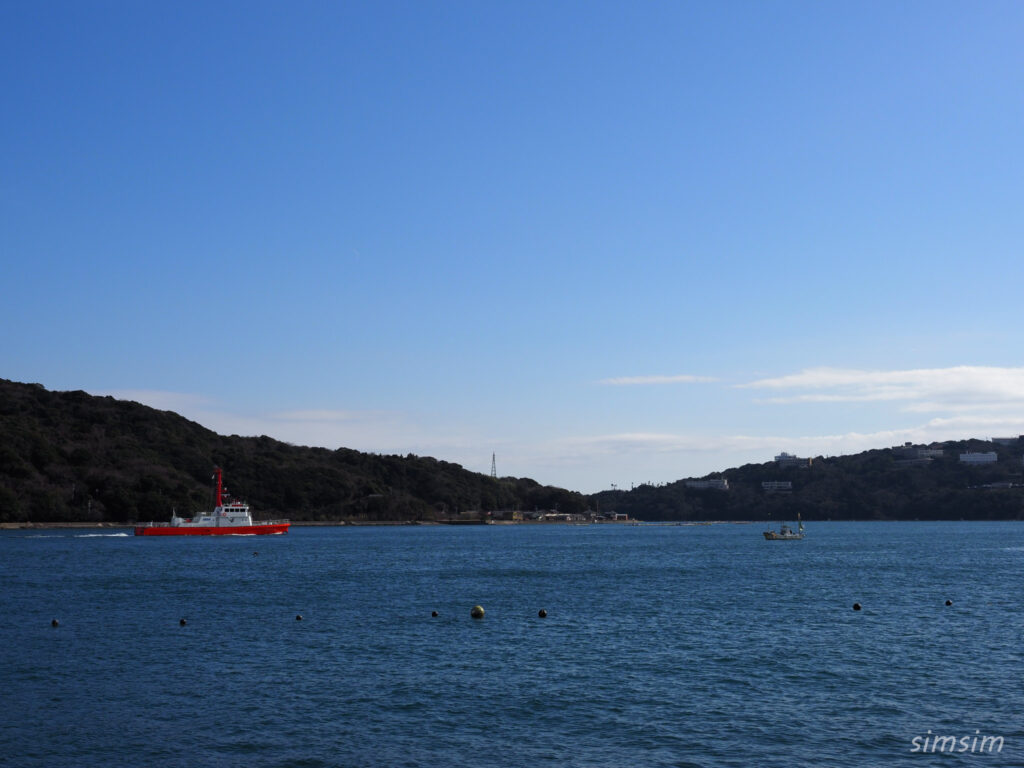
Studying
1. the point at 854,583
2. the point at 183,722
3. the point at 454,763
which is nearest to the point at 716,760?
the point at 454,763

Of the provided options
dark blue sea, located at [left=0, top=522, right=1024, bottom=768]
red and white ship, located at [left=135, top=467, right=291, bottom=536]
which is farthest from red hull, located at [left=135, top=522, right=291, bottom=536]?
dark blue sea, located at [left=0, top=522, right=1024, bottom=768]

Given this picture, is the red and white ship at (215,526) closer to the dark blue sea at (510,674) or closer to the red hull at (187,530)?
the red hull at (187,530)

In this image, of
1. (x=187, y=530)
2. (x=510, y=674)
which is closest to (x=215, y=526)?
(x=187, y=530)

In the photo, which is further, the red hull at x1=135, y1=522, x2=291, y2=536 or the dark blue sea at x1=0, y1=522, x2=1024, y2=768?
the red hull at x1=135, y1=522, x2=291, y2=536

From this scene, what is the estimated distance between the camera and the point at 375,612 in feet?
201

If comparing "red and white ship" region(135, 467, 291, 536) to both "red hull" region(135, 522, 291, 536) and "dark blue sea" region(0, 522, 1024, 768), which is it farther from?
"dark blue sea" region(0, 522, 1024, 768)

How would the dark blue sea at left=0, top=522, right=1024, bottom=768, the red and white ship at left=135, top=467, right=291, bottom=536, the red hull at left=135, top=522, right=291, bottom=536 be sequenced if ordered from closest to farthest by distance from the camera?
1. the dark blue sea at left=0, top=522, right=1024, bottom=768
2. the red hull at left=135, top=522, right=291, bottom=536
3. the red and white ship at left=135, top=467, right=291, bottom=536

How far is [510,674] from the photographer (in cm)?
3909

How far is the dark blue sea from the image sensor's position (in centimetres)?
2758

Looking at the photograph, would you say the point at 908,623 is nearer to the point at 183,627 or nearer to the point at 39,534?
the point at 183,627

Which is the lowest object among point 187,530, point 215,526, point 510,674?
point 510,674

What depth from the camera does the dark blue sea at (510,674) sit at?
2758 cm

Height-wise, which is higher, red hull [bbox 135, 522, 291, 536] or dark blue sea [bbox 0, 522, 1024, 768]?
red hull [bbox 135, 522, 291, 536]

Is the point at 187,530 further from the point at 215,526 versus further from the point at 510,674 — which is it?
the point at 510,674
